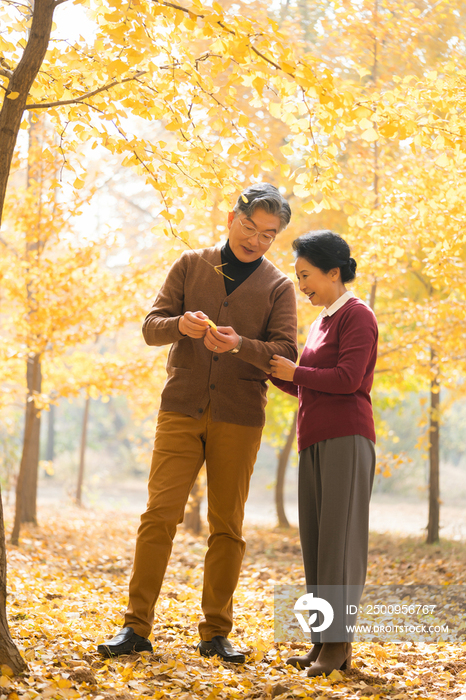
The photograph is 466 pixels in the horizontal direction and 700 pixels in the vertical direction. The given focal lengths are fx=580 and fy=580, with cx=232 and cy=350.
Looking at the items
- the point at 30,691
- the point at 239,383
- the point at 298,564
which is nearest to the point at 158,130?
the point at 298,564

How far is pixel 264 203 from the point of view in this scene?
2.59 meters

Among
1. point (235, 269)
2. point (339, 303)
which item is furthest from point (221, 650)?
point (235, 269)

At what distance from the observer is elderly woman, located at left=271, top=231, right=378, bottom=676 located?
2.36 meters

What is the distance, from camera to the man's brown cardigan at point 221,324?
102 inches

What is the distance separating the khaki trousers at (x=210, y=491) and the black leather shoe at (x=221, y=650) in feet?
0.10

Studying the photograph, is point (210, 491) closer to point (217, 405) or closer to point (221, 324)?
point (217, 405)

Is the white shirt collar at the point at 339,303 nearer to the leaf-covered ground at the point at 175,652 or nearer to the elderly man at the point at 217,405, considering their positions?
the elderly man at the point at 217,405

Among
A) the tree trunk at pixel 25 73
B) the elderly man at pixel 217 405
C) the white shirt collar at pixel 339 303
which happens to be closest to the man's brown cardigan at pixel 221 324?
the elderly man at pixel 217 405

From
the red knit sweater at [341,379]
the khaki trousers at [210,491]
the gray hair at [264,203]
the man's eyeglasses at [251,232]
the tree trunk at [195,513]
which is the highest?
the gray hair at [264,203]

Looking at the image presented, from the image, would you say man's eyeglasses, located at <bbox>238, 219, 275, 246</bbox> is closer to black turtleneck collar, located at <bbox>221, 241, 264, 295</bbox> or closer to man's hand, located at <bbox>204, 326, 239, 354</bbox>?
black turtleneck collar, located at <bbox>221, 241, 264, 295</bbox>

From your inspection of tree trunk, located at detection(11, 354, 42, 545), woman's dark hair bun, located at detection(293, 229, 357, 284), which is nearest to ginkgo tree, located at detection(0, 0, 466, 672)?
woman's dark hair bun, located at detection(293, 229, 357, 284)

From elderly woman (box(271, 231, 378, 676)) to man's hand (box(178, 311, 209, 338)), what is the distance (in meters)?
0.36

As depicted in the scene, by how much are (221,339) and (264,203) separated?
2.20 feet

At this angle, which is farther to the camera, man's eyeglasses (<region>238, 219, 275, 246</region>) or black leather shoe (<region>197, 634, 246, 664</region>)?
man's eyeglasses (<region>238, 219, 275, 246</region>)
